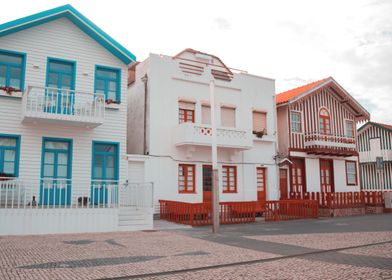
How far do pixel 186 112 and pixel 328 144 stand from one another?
31.4 feet

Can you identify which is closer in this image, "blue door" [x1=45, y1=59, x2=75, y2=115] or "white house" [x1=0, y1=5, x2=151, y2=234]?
"white house" [x1=0, y1=5, x2=151, y2=234]

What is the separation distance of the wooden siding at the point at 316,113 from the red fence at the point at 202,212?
7.45m

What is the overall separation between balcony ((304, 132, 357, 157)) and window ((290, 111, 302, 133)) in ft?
2.14

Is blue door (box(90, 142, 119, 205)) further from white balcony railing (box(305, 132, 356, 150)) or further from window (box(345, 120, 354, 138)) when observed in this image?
window (box(345, 120, 354, 138))

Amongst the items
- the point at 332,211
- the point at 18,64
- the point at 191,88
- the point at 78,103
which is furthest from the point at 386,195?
the point at 18,64

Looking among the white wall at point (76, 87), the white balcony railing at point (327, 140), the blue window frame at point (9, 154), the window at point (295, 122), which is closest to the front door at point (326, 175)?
the white balcony railing at point (327, 140)

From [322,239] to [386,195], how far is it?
516 inches

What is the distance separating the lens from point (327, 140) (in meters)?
24.3

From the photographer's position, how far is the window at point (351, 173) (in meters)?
26.2

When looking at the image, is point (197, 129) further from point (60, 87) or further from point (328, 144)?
point (328, 144)

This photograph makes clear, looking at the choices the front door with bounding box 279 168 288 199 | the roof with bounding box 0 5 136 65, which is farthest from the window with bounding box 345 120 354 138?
the roof with bounding box 0 5 136 65

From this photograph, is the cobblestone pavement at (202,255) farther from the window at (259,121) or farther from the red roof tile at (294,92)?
the red roof tile at (294,92)

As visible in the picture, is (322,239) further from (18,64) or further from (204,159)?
(18,64)

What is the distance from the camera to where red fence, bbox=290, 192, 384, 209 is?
20145 millimetres
